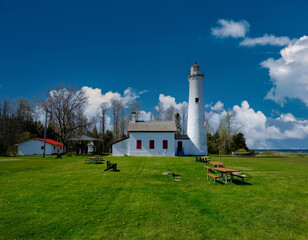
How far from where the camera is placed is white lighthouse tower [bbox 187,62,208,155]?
102 ft

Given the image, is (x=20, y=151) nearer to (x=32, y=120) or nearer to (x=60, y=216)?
(x=32, y=120)

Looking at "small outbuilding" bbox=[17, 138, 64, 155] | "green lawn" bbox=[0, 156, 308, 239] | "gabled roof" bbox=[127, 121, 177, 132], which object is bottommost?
"green lawn" bbox=[0, 156, 308, 239]

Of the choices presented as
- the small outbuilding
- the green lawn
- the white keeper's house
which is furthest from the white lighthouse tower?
the small outbuilding

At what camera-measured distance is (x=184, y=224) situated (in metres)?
5.70

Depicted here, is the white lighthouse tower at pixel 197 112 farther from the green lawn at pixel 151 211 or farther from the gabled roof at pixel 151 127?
the green lawn at pixel 151 211

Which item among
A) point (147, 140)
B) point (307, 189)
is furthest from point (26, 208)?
point (147, 140)

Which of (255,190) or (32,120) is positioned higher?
(32,120)

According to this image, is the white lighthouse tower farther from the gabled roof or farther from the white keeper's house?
the gabled roof

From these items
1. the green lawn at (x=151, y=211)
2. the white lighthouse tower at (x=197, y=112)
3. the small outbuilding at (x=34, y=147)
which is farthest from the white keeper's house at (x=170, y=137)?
the green lawn at (x=151, y=211)

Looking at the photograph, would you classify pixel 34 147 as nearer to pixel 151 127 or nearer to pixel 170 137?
pixel 151 127

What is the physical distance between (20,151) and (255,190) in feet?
132

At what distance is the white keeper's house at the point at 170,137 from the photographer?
2955 centimetres

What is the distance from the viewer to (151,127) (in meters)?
30.4

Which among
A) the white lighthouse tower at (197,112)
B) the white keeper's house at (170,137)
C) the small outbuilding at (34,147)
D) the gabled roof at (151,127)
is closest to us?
the white keeper's house at (170,137)
